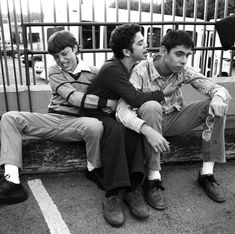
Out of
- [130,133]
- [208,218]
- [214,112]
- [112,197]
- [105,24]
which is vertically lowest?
[208,218]

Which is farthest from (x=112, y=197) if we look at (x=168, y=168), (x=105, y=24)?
(x=105, y=24)

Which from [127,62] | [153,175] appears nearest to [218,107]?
[153,175]

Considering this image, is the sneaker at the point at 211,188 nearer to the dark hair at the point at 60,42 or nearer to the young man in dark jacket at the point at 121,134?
the young man in dark jacket at the point at 121,134

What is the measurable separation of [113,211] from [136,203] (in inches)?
8.0

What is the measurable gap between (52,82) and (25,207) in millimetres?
1140

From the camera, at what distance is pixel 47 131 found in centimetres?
282

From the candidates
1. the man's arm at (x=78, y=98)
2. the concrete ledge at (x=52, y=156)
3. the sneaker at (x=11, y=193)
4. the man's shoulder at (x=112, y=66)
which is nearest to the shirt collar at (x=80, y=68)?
the man's arm at (x=78, y=98)

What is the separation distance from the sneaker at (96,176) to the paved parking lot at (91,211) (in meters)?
0.06

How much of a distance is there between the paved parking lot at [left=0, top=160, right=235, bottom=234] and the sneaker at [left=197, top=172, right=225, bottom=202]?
0.05m

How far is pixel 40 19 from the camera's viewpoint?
3.92m

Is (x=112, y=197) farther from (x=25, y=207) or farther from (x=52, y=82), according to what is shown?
(x=52, y=82)

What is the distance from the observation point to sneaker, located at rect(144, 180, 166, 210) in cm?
262

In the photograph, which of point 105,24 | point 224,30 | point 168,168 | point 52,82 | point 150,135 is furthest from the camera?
point 224,30

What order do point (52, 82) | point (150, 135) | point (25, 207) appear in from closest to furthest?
1. point (150, 135)
2. point (25, 207)
3. point (52, 82)
